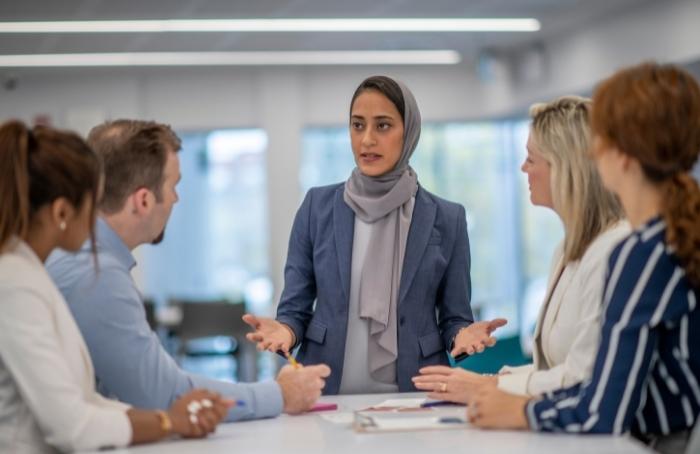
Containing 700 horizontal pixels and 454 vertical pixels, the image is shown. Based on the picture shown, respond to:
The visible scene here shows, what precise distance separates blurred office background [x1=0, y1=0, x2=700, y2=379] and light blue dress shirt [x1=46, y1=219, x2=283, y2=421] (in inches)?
317

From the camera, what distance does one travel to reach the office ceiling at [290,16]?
8562 mm

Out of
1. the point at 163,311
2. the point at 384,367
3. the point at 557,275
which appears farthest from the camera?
the point at 163,311

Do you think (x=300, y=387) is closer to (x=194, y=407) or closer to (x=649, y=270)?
(x=194, y=407)

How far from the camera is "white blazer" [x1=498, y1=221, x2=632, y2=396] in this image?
93.8 inches

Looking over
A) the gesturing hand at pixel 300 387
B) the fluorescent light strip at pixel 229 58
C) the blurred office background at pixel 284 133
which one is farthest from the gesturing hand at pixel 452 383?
the fluorescent light strip at pixel 229 58

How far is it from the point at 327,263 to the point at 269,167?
30.9 feet

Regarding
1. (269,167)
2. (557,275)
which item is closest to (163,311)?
(269,167)

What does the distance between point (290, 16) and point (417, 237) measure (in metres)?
6.20

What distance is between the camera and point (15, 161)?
212 cm

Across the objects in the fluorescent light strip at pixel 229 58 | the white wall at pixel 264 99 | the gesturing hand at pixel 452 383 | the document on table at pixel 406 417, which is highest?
the fluorescent light strip at pixel 229 58

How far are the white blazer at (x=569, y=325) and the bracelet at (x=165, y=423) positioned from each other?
31.7 inches

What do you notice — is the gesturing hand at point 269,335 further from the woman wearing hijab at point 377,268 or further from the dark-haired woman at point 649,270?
the dark-haired woman at point 649,270

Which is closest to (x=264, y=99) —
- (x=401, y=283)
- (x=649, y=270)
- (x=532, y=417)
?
(x=401, y=283)

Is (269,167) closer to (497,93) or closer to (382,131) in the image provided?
(497,93)
